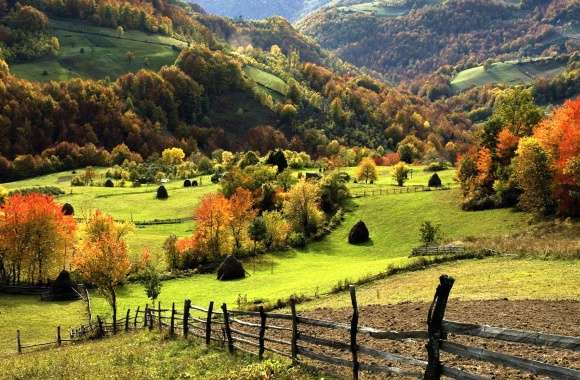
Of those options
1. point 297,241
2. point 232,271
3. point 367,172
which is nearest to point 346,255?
point 297,241

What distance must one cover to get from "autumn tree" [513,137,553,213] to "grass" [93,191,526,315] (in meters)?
3.53

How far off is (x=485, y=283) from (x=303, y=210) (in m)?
51.5

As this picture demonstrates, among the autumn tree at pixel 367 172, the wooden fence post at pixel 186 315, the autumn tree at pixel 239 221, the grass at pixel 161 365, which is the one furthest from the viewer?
the autumn tree at pixel 367 172

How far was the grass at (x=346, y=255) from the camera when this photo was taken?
5009cm

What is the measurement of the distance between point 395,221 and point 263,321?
212 feet

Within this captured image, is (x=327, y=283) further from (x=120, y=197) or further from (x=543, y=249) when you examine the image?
(x=120, y=197)

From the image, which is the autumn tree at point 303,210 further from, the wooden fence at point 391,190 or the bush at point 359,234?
the wooden fence at point 391,190

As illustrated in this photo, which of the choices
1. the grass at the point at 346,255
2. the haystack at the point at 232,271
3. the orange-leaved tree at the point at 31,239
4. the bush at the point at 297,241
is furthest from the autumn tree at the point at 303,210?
the orange-leaved tree at the point at 31,239

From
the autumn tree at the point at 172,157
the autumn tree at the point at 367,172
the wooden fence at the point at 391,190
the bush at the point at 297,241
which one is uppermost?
the autumn tree at the point at 172,157

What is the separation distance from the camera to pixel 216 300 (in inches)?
1950

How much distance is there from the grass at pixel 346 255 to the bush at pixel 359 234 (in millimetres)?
1124

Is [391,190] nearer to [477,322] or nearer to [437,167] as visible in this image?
[437,167]

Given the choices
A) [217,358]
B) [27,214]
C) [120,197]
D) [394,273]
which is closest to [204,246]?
[27,214]

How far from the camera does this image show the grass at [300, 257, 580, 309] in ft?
98.6
